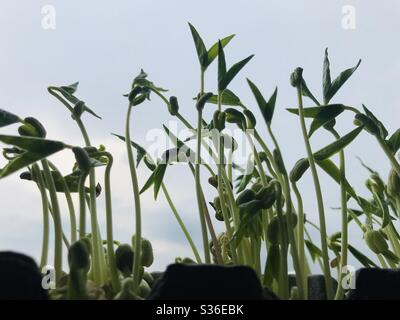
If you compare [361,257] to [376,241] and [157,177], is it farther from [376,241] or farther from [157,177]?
[157,177]

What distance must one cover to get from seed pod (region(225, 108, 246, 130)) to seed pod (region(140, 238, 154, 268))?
156mm

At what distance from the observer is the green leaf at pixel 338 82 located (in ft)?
1.89

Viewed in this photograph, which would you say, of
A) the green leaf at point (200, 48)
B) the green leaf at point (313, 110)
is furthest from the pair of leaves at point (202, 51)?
the green leaf at point (313, 110)

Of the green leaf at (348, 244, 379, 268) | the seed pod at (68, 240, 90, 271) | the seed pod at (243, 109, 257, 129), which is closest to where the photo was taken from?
the seed pod at (68, 240, 90, 271)

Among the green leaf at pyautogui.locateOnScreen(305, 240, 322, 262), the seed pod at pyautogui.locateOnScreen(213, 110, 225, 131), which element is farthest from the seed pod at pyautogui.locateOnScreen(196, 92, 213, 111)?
the green leaf at pyautogui.locateOnScreen(305, 240, 322, 262)

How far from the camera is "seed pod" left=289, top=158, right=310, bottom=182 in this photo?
0.54 m

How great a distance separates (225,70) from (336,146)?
133 millimetres

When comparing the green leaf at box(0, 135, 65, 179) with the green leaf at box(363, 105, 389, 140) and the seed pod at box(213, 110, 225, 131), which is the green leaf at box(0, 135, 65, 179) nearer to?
the seed pod at box(213, 110, 225, 131)

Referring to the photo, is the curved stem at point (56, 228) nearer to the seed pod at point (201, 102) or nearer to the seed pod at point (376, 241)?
the seed pod at point (201, 102)

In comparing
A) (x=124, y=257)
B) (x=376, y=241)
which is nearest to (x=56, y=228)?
(x=124, y=257)

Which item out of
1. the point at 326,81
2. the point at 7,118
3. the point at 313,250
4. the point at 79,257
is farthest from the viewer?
the point at 313,250

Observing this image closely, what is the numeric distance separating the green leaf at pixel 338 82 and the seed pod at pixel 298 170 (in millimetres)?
86

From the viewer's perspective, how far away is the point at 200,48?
0.60 meters
